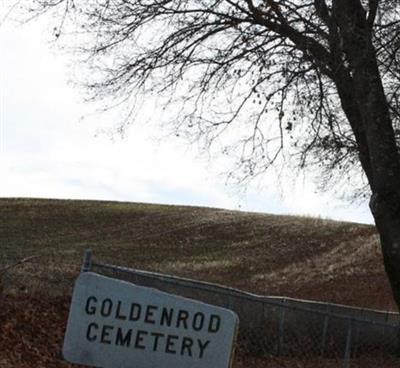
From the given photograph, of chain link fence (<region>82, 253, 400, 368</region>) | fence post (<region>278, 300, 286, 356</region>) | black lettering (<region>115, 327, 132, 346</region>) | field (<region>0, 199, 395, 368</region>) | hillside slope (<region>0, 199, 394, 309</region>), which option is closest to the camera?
black lettering (<region>115, 327, 132, 346</region>)

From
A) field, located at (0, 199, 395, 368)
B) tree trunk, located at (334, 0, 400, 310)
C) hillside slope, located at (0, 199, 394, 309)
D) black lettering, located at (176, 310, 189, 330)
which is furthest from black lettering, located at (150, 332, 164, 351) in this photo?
hillside slope, located at (0, 199, 394, 309)

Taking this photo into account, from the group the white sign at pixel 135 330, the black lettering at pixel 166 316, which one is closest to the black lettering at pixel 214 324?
the white sign at pixel 135 330

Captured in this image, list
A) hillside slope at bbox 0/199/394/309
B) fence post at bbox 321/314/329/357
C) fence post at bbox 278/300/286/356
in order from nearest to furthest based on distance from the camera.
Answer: fence post at bbox 278/300/286/356 < fence post at bbox 321/314/329/357 < hillside slope at bbox 0/199/394/309

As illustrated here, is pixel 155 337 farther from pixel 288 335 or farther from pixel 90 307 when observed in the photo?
pixel 288 335

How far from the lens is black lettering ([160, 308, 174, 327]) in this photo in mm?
5133

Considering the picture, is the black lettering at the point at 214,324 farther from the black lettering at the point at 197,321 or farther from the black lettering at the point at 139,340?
the black lettering at the point at 139,340

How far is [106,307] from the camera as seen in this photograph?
5098 mm

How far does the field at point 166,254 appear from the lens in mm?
11062

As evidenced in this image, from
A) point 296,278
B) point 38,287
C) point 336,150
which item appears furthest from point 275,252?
point 38,287

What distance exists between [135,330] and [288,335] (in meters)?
7.66

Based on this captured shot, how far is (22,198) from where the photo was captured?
4312 centimetres

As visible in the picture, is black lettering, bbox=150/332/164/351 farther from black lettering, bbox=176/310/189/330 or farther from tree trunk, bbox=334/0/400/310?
tree trunk, bbox=334/0/400/310

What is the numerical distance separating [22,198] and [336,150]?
30801mm

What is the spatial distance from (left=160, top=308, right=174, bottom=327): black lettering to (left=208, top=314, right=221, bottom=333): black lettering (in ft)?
0.85
